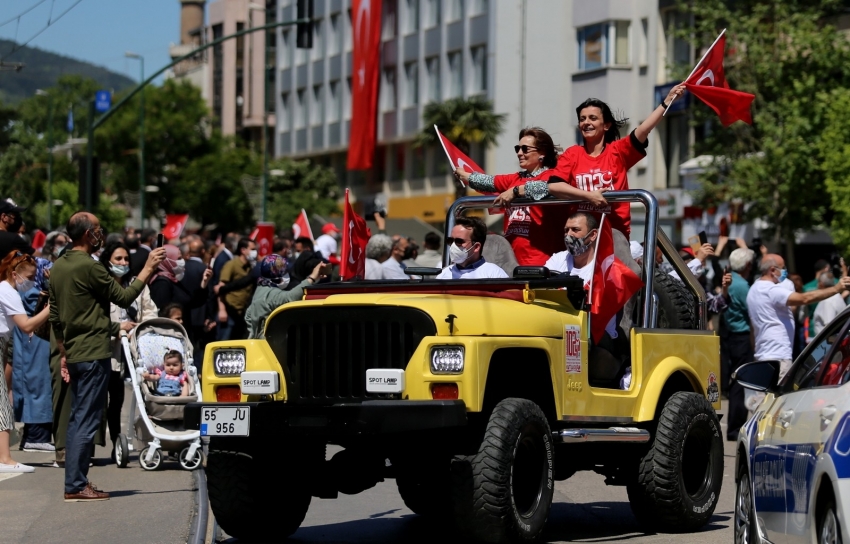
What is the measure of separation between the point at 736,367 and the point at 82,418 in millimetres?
9393

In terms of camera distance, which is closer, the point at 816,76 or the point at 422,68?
the point at 816,76

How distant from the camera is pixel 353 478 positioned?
9336 mm

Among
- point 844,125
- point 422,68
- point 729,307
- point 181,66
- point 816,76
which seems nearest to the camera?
point 729,307

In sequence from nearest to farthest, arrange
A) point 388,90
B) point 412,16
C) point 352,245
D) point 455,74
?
1. point 352,245
2. point 455,74
3. point 412,16
4. point 388,90

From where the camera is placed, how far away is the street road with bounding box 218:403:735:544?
9.79m

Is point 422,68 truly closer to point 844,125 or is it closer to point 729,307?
point 844,125

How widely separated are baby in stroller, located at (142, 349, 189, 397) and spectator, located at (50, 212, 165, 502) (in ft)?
9.78

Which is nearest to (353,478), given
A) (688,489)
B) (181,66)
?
(688,489)

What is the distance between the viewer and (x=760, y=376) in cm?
773

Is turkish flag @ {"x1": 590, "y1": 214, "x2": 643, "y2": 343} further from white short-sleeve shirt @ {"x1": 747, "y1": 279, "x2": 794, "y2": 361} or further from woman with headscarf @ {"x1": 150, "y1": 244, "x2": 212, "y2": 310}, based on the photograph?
woman with headscarf @ {"x1": 150, "y1": 244, "x2": 212, "y2": 310}

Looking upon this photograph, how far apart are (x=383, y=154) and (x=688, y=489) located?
204 ft

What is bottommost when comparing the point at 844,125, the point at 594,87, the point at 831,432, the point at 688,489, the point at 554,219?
the point at 688,489

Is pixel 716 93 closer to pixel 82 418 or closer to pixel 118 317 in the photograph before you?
pixel 82 418

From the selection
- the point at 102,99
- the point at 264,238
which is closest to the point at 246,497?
the point at 264,238
